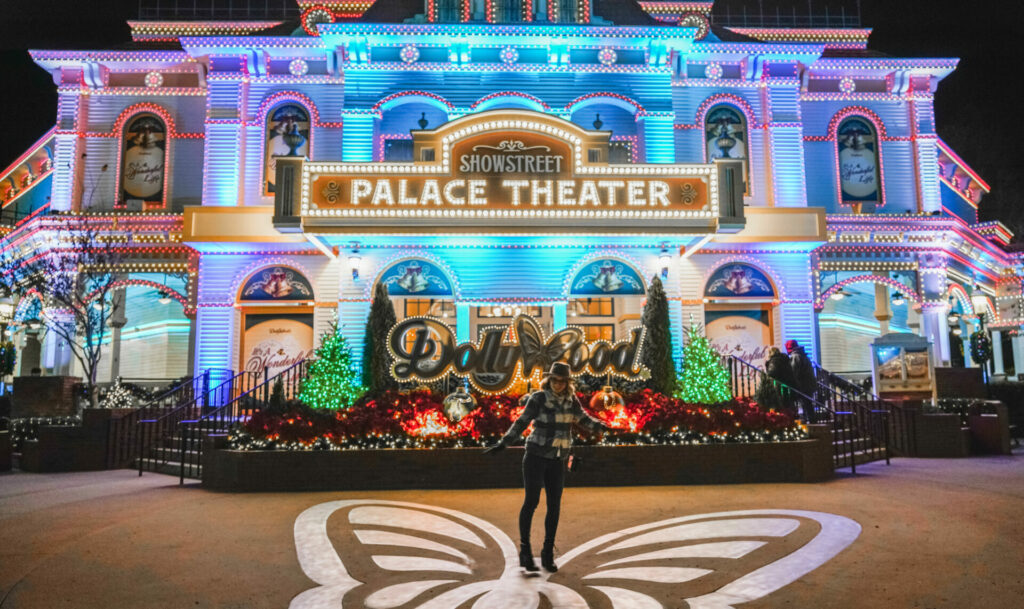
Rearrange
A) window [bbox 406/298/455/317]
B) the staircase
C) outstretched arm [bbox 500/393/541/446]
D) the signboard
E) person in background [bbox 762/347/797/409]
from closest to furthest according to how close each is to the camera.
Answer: outstretched arm [bbox 500/393/541/446] → the staircase → person in background [bbox 762/347/797/409] → window [bbox 406/298/455/317] → the signboard

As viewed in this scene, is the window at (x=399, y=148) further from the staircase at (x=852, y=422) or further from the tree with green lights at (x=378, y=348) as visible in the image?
the staircase at (x=852, y=422)

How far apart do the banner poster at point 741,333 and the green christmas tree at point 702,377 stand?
5.24 metres

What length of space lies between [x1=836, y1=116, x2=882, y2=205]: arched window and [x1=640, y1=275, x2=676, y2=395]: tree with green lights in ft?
30.7

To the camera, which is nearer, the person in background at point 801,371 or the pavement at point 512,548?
the pavement at point 512,548

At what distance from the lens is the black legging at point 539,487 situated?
690cm

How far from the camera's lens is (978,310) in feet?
62.4

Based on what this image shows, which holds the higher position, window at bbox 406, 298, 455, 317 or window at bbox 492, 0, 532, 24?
window at bbox 492, 0, 532, 24

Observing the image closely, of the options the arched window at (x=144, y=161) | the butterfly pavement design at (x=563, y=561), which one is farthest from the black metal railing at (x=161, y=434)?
the arched window at (x=144, y=161)

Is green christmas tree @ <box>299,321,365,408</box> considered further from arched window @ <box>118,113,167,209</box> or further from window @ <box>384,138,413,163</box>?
arched window @ <box>118,113,167,209</box>

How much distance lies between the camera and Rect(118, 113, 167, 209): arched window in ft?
72.2

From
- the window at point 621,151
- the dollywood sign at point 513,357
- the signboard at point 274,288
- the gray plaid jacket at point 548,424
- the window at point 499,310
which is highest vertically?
the window at point 621,151

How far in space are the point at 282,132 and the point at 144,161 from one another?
178 inches

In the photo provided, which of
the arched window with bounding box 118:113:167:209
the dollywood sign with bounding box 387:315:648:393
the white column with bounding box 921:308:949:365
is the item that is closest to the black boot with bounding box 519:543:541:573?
the dollywood sign with bounding box 387:315:648:393

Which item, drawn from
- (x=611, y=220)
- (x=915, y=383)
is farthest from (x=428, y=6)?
(x=915, y=383)
